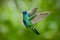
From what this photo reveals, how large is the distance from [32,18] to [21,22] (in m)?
0.12

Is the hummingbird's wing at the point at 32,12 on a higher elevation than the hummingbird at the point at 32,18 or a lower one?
higher

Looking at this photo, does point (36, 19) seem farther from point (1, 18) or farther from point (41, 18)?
point (1, 18)

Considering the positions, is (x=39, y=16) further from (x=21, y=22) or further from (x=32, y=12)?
(x=21, y=22)

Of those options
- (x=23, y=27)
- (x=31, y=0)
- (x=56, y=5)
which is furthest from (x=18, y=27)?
(x=56, y=5)

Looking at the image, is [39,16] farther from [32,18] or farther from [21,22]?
[21,22]

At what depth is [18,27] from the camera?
5.63ft

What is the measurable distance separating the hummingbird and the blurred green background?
3 cm

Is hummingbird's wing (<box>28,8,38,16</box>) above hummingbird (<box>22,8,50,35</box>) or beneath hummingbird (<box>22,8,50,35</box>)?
above

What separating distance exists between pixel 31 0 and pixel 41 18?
0.21 meters

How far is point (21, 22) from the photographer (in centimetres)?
171

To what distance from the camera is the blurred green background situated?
5.58ft

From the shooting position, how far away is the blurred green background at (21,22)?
1702 millimetres

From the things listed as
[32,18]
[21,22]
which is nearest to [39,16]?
[32,18]

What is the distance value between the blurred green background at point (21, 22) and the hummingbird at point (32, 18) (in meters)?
0.03
